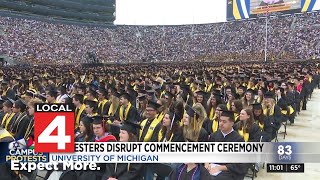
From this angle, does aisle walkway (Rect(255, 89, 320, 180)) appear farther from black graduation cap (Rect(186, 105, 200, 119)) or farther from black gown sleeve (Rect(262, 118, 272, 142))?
black graduation cap (Rect(186, 105, 200, 119))

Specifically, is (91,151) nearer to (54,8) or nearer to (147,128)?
(147,128)

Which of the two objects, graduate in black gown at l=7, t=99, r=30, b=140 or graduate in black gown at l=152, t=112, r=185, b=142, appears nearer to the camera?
graduate in black gown at l=152, t=112, r=185, b=142

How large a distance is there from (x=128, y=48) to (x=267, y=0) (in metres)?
20.5

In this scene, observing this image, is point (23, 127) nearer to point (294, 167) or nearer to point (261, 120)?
point (261, 120)

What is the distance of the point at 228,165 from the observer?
4.23 meters

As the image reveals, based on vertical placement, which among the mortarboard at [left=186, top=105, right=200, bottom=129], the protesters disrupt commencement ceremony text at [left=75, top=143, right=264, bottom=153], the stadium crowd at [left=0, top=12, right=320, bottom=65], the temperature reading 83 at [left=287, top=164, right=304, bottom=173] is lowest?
the temperature reading 83 at [left=287, top=164, right=304, bottom=173]

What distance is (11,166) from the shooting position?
3977 mm

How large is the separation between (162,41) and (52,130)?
51682 mm

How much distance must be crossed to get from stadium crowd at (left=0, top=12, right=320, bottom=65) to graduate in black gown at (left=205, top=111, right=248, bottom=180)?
35864 mm

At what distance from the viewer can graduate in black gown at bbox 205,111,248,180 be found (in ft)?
13.8

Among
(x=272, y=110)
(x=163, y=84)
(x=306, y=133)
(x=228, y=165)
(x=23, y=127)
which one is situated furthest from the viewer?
(x=163, y=84)

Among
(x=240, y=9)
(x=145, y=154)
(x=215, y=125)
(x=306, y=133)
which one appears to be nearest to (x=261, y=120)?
(x=215, y=125)

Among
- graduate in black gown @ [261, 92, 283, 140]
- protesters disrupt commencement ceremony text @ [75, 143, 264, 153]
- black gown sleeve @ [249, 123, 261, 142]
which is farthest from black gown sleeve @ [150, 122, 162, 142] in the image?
graduate in black gown @ [261, 92, 283, 140]

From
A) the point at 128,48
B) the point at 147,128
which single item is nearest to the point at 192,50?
the point at 128,48
